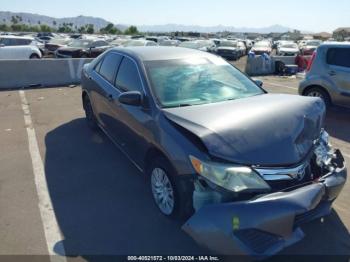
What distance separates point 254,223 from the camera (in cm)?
249

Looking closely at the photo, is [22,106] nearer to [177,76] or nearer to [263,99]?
[177,76]

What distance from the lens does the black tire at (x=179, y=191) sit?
9.82 feet

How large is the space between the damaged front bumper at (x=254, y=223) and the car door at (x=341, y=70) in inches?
211

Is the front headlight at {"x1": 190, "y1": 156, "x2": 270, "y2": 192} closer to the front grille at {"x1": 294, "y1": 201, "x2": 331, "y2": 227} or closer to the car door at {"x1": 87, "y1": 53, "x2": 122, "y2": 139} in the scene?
the front grille at {"x1": 294, "y1": 201, "x2": 331, "y2": 227}

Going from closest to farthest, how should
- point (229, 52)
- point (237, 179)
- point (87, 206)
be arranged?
point (237, 179) → point (87, 206) → point (229, 52)

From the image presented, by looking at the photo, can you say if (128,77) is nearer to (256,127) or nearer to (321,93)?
(256,127)

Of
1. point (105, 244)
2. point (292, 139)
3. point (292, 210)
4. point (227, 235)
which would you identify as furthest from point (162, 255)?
point (292, 139)

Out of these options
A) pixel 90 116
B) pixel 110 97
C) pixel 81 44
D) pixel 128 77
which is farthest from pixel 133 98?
pixel 81 44

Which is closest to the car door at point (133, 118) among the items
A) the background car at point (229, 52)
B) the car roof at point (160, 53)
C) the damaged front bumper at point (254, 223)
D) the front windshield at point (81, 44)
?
the car roof at point (160, 53)

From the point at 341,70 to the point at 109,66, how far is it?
503 centimetres

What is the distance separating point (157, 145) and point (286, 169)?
1.25 m

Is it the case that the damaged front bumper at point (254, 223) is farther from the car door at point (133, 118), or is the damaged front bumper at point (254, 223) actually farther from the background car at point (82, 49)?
the background car at point (82, 49)

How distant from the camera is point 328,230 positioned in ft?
11.1

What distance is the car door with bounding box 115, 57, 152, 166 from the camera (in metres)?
3.71
